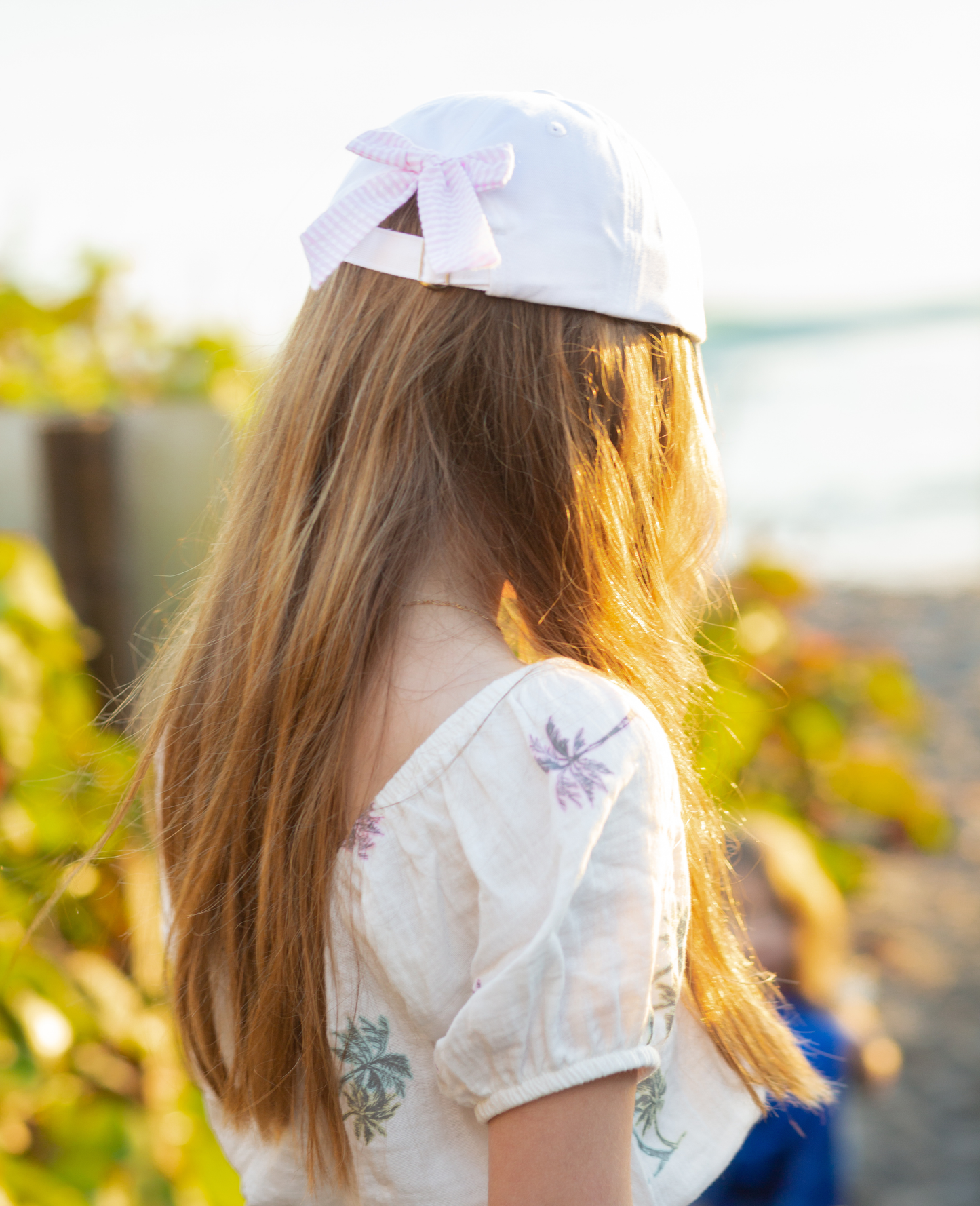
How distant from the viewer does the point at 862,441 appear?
45.4ft

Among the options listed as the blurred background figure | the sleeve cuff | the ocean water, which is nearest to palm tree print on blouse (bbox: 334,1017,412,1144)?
the sleeve cuff

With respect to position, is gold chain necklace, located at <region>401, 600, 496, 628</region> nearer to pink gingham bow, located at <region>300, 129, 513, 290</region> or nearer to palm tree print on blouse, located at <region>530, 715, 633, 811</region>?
palm tree print on blouse, located at <region>530, 715, 633, 811</region>

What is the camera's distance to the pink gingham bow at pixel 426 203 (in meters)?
0.87

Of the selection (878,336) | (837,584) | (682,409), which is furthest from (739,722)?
(878,336)

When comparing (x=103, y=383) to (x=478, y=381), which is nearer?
(x=478, y=381)

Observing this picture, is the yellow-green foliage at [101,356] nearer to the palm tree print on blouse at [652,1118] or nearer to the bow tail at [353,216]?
the bow tail at [353,216]

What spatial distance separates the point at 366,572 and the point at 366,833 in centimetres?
23

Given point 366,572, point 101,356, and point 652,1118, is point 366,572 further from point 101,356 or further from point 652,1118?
point 101,356

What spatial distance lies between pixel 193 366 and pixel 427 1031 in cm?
235

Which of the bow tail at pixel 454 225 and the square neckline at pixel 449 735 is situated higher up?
the bow tail at pixel 454 225

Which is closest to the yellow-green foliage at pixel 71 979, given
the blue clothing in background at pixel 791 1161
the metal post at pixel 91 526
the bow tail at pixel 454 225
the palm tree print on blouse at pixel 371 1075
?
the metal post at pixel 91 526

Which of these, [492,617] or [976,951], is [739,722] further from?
[976,951]

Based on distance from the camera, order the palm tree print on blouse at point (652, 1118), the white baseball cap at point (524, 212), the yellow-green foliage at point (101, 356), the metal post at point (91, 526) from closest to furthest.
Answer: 1. the white baseball cap at point (524, 212)
2. the palm tree print on blouse at point (652, 1118)
3. the metal post at point (91, 526)
4. the yellow-green foliage at point (101, 356)

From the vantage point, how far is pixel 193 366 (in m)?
2.83
